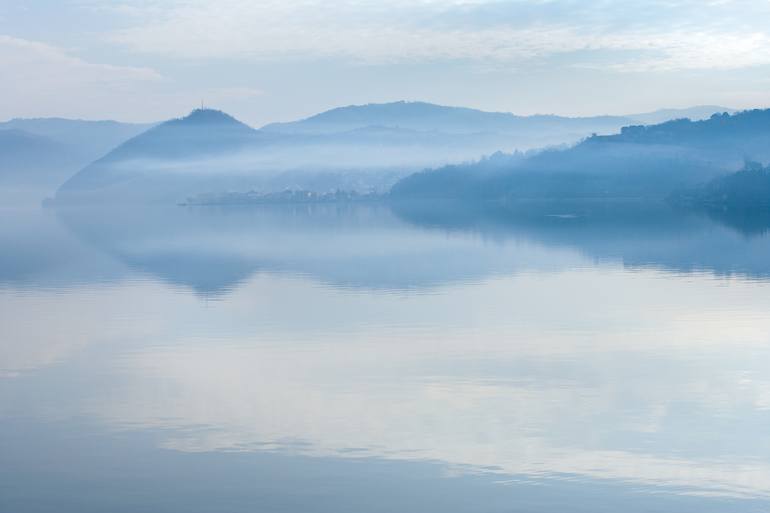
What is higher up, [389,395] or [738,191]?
[389,395]

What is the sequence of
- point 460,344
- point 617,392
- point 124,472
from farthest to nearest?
point 460,344 < point 617,392 < point 124,472

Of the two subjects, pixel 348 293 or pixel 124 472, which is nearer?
pixel 124 472

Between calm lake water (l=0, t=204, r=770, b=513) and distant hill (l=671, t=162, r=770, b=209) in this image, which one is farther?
distant hill (l=671, t=162, r=770, b=209)

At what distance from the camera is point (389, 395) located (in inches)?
895

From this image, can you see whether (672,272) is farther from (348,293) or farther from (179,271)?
(179,271)

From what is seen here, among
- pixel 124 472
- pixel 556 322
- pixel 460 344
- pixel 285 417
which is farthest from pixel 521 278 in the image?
pixel 124 472

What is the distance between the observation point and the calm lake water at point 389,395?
1645cm

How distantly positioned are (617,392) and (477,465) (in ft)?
20.8

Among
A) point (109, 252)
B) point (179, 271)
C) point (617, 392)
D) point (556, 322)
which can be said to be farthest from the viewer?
point (109, 252)

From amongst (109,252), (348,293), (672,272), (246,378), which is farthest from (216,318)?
(109,252)

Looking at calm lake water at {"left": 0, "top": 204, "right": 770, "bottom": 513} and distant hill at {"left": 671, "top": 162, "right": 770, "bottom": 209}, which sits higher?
calm lake water at {"left": 0, "top": 204, "right": 770, "bottom": 513}

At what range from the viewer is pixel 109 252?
7331 cm

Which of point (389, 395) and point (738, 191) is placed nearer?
point (389, 395)

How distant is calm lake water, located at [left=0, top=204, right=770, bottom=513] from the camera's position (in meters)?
16.5
